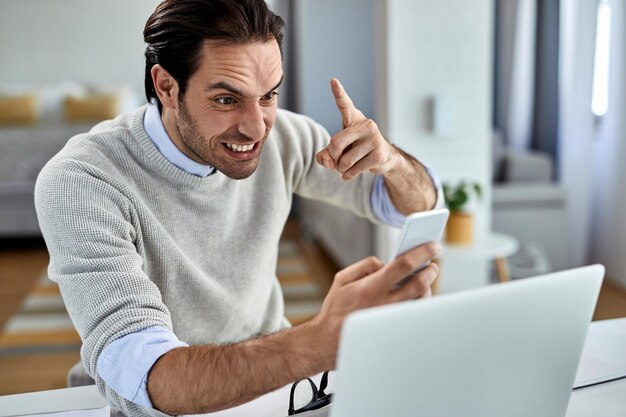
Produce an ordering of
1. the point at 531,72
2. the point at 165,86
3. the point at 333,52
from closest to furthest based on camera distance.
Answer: the point at 165,86 < the point at 531,72 < the point at 333,52

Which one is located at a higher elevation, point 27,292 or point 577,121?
point 577,121

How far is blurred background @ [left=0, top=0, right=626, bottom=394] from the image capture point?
3.12m

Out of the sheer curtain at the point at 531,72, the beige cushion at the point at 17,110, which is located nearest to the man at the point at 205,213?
the sheer curtain at the point at 531,72

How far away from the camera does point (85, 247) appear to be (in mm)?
1021

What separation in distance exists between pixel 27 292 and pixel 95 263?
10.8 ft

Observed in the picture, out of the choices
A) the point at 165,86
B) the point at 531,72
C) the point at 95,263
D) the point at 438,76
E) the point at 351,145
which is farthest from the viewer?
the point at 531,72

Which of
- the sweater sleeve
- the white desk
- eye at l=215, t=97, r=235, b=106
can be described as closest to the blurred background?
eye at l=215, t=97, r=235, b=106

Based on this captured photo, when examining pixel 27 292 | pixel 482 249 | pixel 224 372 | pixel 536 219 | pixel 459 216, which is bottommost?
pixel 27 292

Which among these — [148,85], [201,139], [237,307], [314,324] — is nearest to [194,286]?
[237,307]

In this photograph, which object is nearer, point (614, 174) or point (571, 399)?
point (571, 399)

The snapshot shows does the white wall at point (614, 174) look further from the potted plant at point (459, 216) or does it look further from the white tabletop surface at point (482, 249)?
the potted plant at point (459, 216)

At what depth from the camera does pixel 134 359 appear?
0.93m

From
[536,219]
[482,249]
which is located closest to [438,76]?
[482,249]

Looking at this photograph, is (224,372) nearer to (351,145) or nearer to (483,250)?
(351,145)
